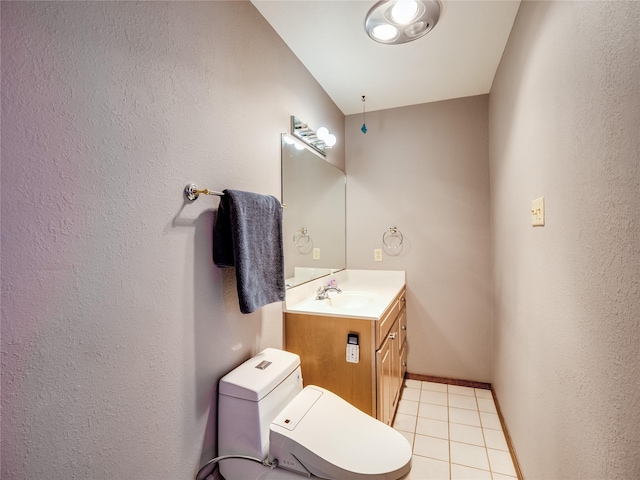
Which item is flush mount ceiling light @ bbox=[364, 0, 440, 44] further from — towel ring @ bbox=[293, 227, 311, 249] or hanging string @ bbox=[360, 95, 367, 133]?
towel ring @ bbox=[293, 227, 311, 249]

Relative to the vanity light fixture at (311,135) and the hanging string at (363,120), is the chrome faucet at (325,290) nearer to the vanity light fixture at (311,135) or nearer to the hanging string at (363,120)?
the vanity light fixture at (311,135)

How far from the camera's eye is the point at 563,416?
1.03 metres

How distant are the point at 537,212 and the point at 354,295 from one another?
1.28m

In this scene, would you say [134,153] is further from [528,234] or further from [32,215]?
[528,234]

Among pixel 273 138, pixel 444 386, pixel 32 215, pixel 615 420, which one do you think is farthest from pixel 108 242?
pixel 444 386

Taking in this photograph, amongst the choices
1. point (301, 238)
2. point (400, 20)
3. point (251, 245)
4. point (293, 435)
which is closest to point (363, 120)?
point (400, 20)

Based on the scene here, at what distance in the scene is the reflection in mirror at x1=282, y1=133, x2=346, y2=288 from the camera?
6.12ft

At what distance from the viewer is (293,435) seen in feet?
3.61

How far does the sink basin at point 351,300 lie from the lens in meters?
2.12

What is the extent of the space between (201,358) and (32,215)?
2.40 ft

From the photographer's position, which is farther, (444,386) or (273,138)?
(444,386)

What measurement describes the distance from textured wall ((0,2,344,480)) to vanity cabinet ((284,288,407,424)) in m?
Result: 0.47

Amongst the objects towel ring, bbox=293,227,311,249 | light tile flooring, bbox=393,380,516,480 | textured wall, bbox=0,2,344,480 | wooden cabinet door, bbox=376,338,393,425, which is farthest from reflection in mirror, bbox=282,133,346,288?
light tile flooring, bbox=393,380,516,480

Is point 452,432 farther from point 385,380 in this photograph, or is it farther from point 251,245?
point 251,245
